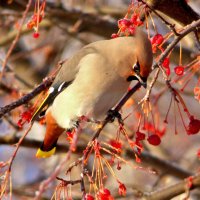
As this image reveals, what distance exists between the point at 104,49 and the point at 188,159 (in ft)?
10.00

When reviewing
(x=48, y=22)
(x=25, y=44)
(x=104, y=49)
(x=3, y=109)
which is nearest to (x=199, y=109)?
(x=25, y=44)

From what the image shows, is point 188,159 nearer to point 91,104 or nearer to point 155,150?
point 155,150

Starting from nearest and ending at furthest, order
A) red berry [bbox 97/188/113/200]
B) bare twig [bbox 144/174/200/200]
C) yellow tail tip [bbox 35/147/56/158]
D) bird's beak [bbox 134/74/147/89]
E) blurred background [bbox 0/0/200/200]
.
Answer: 1. red berry [bbox 97/188/113/200]
2. bird's beak [bbox 134/74/147/89]
3. bare twig [bbox 144/174/200/200]
4. yellow tail tip [bbox 35/147/56/158]
5. blurred background [bbox 0/0/200/200]

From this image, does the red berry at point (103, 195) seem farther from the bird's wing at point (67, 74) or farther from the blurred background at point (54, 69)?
the bird's wing at point (67, 74)

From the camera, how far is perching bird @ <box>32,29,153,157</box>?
3068 mm

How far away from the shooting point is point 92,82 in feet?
10.4

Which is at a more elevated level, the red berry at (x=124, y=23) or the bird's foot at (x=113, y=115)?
the red berry at (x=124, y=23)

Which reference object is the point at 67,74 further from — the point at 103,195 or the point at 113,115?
the point at 103,195

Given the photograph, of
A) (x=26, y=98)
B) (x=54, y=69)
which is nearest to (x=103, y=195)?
(x=26, y=98)

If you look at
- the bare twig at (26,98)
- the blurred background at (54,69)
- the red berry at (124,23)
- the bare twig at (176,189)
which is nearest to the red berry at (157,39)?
the red berry at (124,23)

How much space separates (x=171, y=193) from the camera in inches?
119

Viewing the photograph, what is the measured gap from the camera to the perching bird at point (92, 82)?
10.1 feet

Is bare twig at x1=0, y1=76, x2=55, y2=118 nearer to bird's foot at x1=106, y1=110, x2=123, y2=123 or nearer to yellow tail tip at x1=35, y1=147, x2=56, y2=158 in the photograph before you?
bird's foot at x1=106, y1=110, x2=123, y2=123

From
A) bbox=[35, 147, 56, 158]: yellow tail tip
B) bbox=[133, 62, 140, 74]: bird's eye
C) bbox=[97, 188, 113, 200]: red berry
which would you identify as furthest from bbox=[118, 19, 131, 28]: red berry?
bbox=[35, 147, 56, 158]: yellow tail tip
